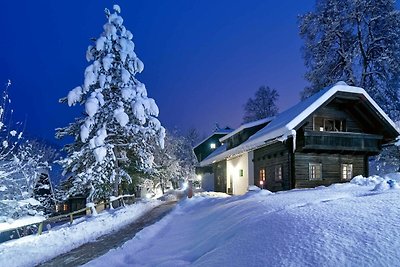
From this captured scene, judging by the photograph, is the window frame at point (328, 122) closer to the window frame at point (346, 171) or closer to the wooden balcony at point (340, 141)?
the wooden balcony at point (340, 141)

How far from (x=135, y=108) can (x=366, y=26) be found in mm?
20305

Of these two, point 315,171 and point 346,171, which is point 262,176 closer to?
point 315,171

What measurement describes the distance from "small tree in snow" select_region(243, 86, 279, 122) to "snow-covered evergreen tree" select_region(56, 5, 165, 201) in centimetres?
2834

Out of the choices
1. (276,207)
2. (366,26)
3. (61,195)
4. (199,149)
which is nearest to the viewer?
(276,207)

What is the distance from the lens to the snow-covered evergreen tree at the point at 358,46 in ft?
89.0

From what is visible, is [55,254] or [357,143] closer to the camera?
[55,254]

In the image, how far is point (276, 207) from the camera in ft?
31.2

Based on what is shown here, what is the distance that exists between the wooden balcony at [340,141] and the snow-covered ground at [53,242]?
11097 millimetres

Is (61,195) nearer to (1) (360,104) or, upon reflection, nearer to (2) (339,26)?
(1) (360,104)

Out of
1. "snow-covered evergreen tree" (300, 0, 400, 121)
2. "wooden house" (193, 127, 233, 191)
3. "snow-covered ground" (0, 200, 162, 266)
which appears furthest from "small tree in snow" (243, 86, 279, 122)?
"snow-covered ground" (0, 200, 162, 266)

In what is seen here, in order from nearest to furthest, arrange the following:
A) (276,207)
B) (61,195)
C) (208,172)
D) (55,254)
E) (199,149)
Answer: (276,207), (55,254), (61,195), (208,172), (199,149)

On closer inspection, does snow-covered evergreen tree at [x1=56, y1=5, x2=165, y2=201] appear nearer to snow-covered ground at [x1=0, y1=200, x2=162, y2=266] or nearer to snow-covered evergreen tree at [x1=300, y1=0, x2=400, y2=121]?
snow-covered ground at [x1=0, y1=200, x2=162, y2=266]

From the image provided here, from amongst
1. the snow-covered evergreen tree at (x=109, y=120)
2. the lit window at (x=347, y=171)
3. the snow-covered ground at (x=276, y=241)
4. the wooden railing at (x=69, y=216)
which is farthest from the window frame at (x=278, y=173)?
the snow-covered ground at (x=276, y=241)

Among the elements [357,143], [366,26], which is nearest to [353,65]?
[366,26]
